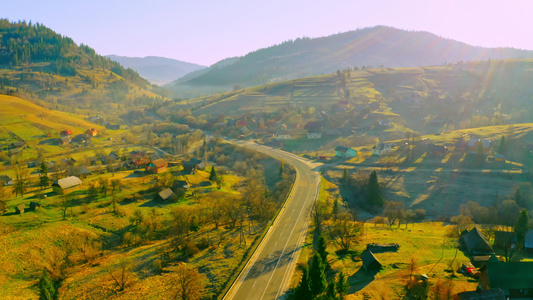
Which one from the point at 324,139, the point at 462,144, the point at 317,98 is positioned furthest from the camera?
the point at 317,98

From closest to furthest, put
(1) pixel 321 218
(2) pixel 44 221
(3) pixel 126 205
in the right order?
(2) pixel 44 221
(1) pixel 321 218
(3) pixel 126 205

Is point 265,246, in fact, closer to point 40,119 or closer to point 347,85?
point 40,119

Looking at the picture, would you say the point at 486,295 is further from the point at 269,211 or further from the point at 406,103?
the point at 406,103

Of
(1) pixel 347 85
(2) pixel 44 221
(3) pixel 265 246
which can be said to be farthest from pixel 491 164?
(1) pixel 347 85

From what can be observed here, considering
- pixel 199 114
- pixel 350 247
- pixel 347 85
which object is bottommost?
pixel 350 247

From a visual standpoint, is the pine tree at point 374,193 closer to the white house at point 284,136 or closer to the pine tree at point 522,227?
the pine tree at point 522,227

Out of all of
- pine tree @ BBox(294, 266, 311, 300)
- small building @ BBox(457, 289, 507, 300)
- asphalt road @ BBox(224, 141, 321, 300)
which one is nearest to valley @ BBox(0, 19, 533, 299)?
pine tree @ BBox(294, 266, 311, 300)
